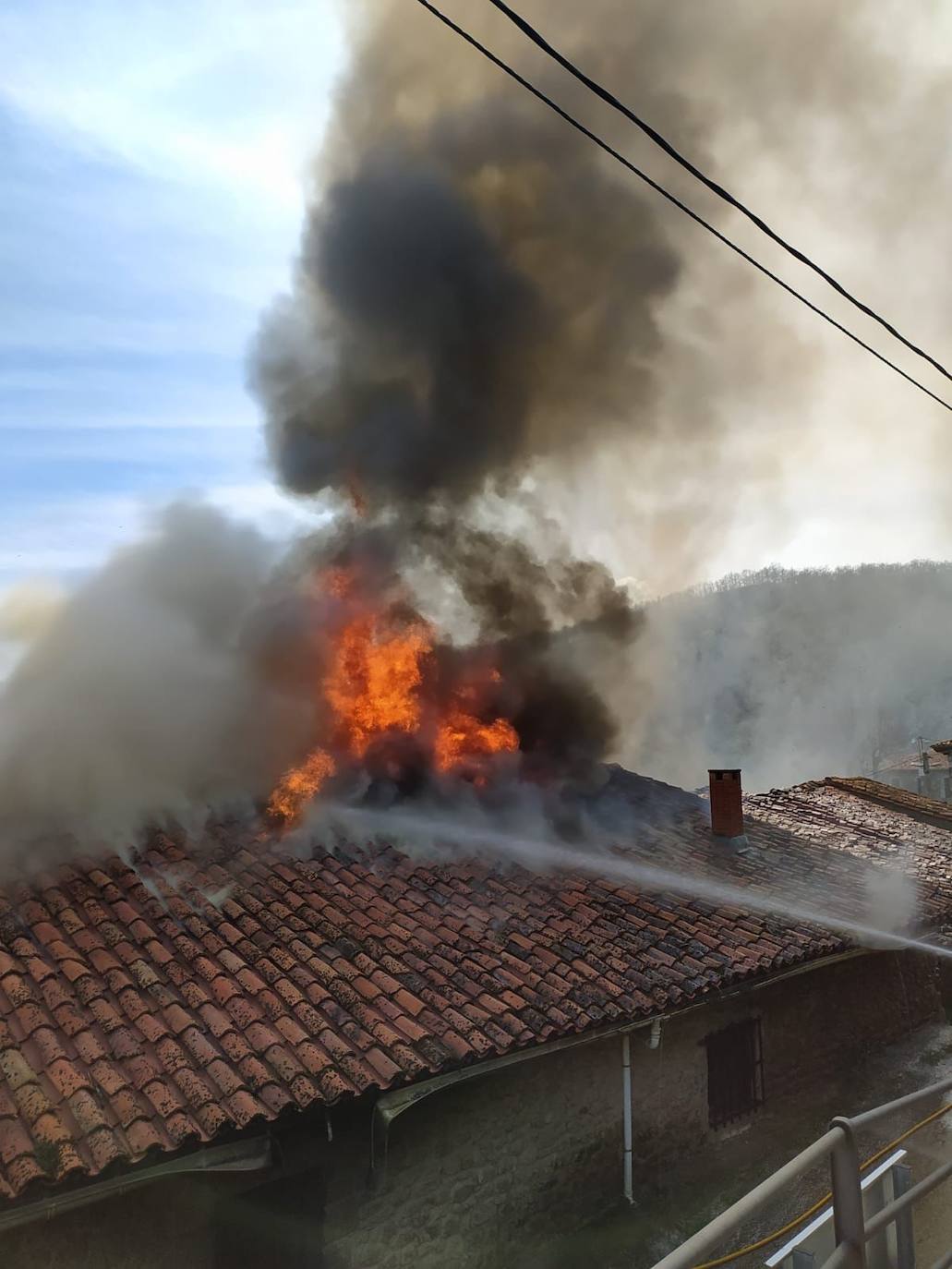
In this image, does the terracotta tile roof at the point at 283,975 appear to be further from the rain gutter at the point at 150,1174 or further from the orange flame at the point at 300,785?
the orange flame at the point at 300,785

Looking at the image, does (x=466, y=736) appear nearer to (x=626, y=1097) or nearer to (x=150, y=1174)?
(x=626, y=1097)

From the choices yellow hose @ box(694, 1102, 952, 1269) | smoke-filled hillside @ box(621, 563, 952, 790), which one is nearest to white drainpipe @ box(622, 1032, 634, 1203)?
yellow hose @ box(694, 1102, 952, 1269)

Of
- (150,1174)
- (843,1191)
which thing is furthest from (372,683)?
(843,1191)

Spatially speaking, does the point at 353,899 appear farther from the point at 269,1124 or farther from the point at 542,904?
the point at 269,1124

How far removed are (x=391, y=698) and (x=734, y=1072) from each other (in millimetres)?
5953

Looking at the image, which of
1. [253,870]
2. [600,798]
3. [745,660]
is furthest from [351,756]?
[745,660]

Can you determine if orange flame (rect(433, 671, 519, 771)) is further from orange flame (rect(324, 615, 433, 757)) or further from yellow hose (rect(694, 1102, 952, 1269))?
yellow hose (rect(694, 1102, 952, 1269))

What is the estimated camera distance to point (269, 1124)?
17.3 ft

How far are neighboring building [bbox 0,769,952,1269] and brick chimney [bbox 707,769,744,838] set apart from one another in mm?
2636

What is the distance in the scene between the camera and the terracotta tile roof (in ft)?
16.7

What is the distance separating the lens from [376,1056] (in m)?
5.88

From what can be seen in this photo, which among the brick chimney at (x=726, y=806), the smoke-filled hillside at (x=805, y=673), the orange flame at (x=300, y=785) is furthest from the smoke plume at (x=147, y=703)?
the smoke-filled hillside at (x=805, y=673)

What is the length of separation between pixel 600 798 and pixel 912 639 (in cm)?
8658

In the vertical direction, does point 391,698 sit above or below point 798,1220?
above
